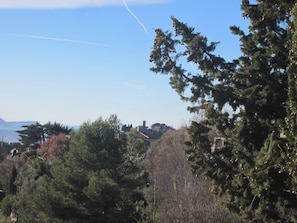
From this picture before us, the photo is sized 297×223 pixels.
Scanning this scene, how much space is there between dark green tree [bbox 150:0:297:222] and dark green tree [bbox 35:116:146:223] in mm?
8230

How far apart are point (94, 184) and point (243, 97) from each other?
32.9ft

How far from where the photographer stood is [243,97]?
1283 centimetres

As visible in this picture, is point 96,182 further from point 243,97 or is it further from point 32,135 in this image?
point 32,135

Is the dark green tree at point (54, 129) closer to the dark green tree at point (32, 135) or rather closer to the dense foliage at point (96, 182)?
the dark green tree at point (32, 135)

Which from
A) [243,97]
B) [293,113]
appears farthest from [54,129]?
[293,113]

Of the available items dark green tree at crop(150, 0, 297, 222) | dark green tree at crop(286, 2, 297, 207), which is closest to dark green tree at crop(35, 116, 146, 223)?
dark green tree at crop(150, 0, 297, 222)

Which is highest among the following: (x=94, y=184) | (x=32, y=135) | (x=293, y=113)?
(x=32, y=135)

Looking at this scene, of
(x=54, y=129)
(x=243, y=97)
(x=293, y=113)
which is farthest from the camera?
(x=54, y=129)

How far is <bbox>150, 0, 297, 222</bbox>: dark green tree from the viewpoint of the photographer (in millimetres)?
12555

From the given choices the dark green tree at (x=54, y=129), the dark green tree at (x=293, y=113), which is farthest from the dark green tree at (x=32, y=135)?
the dark green tree at (x=293, y=113)

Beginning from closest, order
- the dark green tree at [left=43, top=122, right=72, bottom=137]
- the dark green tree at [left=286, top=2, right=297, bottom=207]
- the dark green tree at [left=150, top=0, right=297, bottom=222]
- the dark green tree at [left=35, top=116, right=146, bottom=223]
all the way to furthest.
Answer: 1. the dark green tree at [left=286, top=2, right=297, bottom=207]
2. the dark green tree at [left=150, top=0, right=297, bottom=222]
3. the dark green tree at [left=35, top=116, right=146, bottom=223]
4. the dark green tree at [left=43, top=122, right=72, bottom=137]

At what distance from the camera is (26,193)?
1200 inches

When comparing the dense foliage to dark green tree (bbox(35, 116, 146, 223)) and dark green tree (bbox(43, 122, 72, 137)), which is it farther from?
dark green tree (bbox(43, 122, 72, 137))

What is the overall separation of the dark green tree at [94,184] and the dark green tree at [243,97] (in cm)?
823
